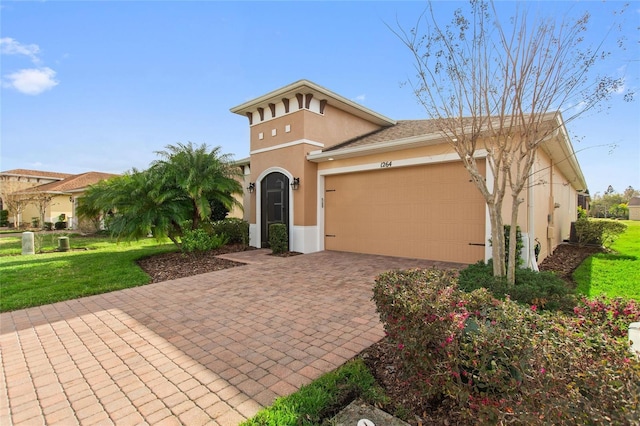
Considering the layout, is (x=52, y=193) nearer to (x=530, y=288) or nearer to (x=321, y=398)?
(x=321, y=398)

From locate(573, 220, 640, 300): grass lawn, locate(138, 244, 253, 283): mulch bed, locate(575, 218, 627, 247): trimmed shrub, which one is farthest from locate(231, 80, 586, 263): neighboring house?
locate(138, 244, 253, 283): mulch bed

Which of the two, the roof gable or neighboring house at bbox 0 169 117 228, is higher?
the roof gable

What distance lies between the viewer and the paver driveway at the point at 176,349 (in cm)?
246

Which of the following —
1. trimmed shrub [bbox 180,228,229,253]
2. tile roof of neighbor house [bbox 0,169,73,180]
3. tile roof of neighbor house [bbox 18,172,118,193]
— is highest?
tile roof of neighbor house [bbox 0,169,73,180]

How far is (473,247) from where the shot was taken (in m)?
7.46

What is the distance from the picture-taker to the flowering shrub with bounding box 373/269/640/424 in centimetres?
138

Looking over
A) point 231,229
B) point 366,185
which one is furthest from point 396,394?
point 231,229

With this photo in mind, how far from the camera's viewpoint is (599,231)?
446 inches

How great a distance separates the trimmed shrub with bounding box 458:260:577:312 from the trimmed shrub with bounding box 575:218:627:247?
1053 cm

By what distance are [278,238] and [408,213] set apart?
4.20 meters

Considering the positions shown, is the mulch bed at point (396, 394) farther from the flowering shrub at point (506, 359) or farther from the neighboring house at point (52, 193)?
the neighboring house at point (52, 193)

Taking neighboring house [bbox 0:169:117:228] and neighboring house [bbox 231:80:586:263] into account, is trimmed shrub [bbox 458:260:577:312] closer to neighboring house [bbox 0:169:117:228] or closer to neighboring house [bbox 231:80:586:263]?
neighboring house [bbox 231:80:586:263]

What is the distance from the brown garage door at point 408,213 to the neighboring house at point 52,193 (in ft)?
56.1

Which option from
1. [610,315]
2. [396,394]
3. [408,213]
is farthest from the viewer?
[408,213]
